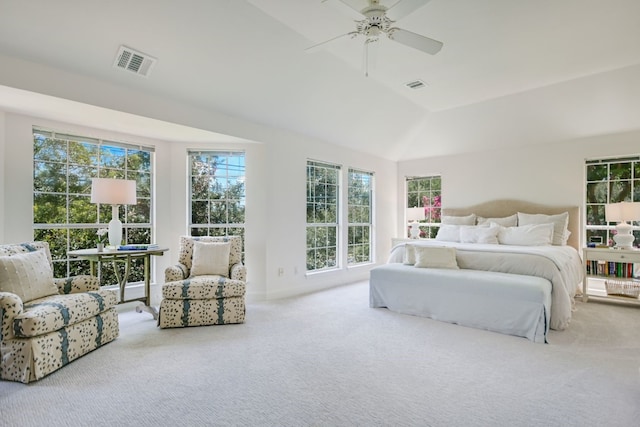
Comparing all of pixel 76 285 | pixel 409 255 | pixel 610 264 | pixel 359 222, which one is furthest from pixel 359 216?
pixel 76 285

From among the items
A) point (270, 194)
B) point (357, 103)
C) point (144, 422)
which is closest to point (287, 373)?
point (144, 422)

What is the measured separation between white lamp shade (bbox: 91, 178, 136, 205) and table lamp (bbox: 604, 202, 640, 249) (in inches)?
232

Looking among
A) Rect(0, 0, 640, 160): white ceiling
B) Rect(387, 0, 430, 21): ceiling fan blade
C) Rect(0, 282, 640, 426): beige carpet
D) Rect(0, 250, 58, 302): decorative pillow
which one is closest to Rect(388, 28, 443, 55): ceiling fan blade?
Rect(387, 0, 430, 21): ceiling fan blade

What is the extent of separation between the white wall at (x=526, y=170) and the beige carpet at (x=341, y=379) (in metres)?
2.44

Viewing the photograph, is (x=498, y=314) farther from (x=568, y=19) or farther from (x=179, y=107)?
(x=179, y=107)

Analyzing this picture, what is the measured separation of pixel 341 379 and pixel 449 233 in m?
3.81

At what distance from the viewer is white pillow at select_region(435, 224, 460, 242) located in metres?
5.37

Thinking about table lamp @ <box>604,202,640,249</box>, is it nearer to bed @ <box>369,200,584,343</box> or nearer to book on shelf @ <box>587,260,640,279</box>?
book on shelf @ <box>587,260,640,279</box>

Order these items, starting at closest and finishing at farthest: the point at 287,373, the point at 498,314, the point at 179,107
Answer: the point at 287,373 < the point at 498,314 < the point at 179,107

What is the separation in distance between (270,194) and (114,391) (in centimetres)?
290

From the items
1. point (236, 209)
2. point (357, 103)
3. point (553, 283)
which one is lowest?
point (553, 283)

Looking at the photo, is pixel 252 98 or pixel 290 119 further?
pixel 290 119

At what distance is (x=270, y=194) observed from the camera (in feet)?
15.1

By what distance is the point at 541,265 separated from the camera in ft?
11.5
